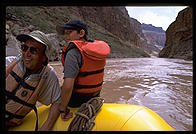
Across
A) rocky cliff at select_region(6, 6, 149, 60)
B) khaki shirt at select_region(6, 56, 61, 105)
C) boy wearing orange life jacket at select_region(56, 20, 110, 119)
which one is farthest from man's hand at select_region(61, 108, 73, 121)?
rocky cliff at select_region(6, 6, 149, 60)

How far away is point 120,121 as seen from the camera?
1.10m

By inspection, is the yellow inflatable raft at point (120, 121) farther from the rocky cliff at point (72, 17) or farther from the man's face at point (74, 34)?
the rocky cliff at point (72, 17)

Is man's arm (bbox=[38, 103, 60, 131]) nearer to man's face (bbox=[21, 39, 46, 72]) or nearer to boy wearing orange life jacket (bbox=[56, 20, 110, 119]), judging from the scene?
boy wearing orange life jacket (bbox=[56, 20, 110, 119])

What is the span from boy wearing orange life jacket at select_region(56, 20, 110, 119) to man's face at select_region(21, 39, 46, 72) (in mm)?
199

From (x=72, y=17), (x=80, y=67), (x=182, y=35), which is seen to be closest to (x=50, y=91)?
(x=80, y=67)

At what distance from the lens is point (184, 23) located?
2148 centimetres

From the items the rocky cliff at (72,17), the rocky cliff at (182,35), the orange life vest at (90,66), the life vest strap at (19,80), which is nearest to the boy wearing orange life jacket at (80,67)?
the orange life vest at (90,66)

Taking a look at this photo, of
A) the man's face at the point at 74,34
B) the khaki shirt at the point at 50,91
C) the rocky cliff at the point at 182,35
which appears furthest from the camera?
the rocky cliff at the point at 182,35

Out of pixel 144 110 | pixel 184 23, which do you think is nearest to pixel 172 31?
pixel 184 23

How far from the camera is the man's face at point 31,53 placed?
1119 millimetres

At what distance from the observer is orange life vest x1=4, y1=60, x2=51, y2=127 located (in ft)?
3.57

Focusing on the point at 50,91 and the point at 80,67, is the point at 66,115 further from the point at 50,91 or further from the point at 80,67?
the point at 80,67

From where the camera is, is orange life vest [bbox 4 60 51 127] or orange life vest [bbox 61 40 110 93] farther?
orange life vest [bbox 61 40 110 93]

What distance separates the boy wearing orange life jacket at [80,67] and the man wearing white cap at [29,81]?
0.42 ft
